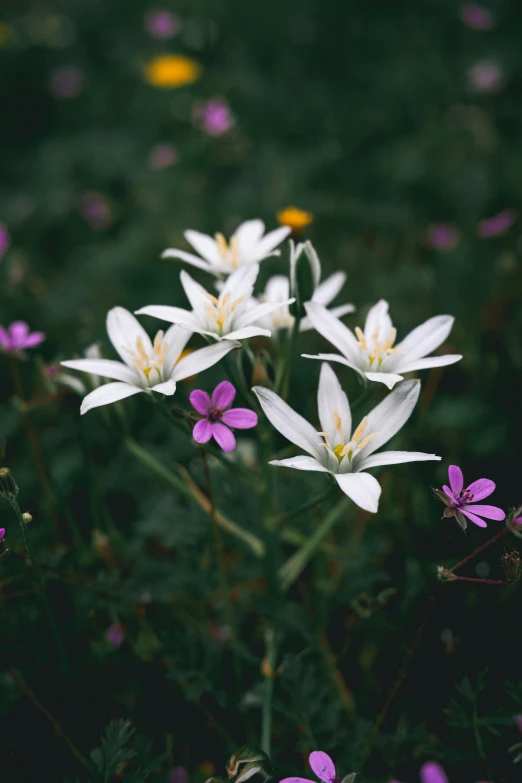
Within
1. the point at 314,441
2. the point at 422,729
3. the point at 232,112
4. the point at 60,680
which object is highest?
the point at 232,112

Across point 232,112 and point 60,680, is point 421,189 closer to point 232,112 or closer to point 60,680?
point 232,112

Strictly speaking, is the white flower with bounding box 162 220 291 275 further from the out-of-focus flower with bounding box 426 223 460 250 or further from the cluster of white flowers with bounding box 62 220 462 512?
the out-of-focus flower with bounding box 426 223 460 250

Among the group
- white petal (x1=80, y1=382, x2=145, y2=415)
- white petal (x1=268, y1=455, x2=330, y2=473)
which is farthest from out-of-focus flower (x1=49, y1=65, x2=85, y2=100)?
white petal (x1=268, y1=455, x2=330, y2=473)

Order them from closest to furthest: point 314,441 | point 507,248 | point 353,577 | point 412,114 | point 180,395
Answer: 1. point 314,441
2. point 353,577
3. point 180,395
4. point 507,248
5. point 412,114

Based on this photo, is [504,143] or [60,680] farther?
[504,143]

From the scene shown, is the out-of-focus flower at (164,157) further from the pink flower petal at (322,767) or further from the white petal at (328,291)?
the pink flower petal at (322,767)

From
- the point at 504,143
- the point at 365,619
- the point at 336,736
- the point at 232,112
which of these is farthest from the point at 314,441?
the point at 232,112

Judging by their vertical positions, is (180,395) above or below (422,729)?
above

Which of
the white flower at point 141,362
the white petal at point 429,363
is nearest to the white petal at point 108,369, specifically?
the white flower at point 141,362

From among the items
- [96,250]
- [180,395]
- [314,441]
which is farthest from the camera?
[96,250]
